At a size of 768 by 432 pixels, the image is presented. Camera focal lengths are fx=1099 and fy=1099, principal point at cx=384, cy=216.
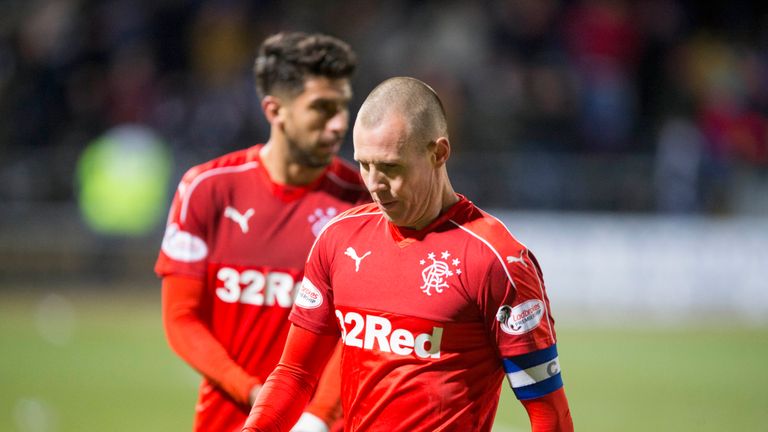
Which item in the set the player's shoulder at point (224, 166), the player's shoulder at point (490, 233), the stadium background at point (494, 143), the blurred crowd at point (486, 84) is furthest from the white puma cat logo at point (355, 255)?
the blurred crowd at point (486, 84)

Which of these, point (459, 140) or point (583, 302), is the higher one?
point (459, 140)

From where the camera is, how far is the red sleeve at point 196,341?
4.78 meters

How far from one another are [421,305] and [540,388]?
1.59 ft

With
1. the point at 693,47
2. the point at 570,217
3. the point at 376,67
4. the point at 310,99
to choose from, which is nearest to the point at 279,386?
the point at 310,99

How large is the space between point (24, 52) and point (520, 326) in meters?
16.6

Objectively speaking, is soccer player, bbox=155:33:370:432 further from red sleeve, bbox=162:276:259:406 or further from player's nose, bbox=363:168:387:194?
player's nose, bbox=363:168:387:194

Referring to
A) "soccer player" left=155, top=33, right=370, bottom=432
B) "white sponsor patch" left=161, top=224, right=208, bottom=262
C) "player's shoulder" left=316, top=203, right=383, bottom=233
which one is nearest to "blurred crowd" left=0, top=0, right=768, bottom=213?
"soccer player" left=155, top=33, right=370, bottom=432

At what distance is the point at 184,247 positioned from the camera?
499 centimetres

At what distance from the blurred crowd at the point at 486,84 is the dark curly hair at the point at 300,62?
10.2 metres

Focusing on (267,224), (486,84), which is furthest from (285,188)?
(486,84)

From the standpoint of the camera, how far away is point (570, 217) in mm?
15562

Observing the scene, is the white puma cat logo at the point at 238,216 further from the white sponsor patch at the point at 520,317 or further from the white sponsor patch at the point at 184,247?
the white sponsor patch at the point at 520,317

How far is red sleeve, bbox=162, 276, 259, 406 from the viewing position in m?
4.78

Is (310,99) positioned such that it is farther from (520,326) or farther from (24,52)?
(24,52)
